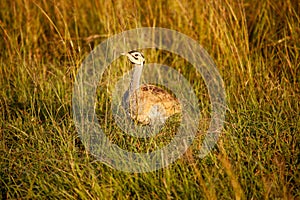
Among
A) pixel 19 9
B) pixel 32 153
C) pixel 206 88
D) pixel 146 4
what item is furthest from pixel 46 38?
pixel 32 153

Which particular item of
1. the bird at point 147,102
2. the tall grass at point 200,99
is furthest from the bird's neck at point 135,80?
the tall grass at point 200,99

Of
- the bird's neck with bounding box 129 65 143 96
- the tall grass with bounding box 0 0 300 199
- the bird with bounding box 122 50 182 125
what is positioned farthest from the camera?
the bird's neck with bounding box 129 65 143 96

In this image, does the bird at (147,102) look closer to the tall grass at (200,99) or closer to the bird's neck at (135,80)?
the bird's neck at (135,80)

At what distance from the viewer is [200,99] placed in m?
4.53

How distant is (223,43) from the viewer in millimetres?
4840

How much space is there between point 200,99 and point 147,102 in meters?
0.52

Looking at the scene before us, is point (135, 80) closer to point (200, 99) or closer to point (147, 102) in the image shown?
point (147, 102)

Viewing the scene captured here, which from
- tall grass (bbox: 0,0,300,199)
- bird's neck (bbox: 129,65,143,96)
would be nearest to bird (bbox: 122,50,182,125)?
bird's neck (bbox: 129,65,143,96)

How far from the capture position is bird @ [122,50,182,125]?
4.10 meters

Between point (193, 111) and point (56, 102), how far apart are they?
1.23 m

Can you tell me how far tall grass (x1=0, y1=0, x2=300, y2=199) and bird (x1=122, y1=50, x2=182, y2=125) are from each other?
0.24 meters

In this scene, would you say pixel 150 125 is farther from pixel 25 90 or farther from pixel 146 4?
pixel 146 4

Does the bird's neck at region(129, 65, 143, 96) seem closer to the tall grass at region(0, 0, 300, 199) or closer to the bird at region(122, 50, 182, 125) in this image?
the bird at region(122, 50, 182, 125)

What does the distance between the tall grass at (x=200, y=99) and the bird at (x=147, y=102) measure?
245 mm
